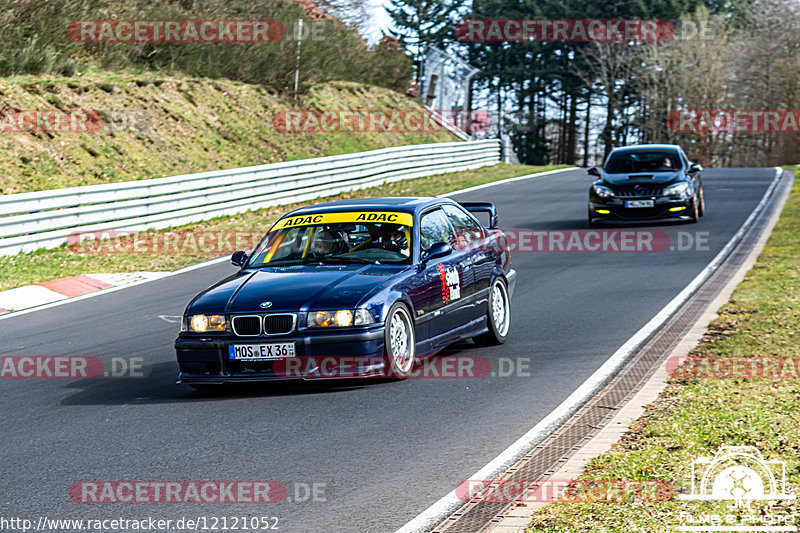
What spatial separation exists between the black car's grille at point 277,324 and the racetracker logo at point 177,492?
7.25 feet

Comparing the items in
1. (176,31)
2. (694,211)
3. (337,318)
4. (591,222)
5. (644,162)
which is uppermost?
(176,31)

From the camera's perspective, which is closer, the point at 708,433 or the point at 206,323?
the point at 708,433

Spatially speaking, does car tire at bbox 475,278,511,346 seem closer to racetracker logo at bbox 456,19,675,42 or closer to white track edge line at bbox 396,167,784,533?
white track edge line at bbox 396,167,784,533

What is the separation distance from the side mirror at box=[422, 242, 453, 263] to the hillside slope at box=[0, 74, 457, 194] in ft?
43.3

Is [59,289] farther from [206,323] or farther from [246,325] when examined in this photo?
[246,325]

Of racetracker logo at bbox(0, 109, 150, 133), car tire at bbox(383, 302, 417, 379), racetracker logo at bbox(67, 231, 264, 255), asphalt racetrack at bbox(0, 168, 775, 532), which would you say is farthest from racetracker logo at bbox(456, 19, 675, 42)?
car tire at bbox(383, 302, 417, 379)

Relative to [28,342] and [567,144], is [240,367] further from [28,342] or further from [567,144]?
[567,144]

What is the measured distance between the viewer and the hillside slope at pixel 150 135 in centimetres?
2148

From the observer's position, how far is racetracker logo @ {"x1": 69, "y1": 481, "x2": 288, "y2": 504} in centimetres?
553

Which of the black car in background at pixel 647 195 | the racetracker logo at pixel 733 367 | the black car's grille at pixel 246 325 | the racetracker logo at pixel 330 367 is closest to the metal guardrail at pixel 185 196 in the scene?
the black car in background at pixel 647 195

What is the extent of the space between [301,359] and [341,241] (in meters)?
1.63

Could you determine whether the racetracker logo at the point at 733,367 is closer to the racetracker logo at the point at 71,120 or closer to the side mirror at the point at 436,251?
the side mirror at the point at 436,251

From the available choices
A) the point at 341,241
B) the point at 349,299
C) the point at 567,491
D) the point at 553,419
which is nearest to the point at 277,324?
the point at 349,299

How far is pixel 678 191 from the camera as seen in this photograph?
65.3 ft
